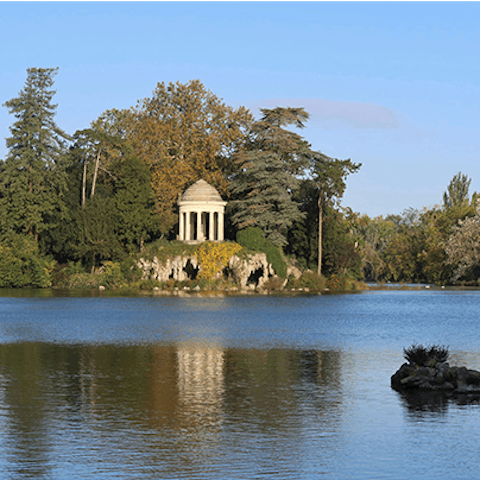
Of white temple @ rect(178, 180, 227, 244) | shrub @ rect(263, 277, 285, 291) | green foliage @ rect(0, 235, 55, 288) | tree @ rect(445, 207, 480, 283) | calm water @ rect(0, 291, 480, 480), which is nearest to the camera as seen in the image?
calm water @ rect(0, 291, 480, 480)

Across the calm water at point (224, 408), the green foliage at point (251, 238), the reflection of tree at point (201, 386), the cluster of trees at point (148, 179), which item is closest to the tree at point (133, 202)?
the cluster of trees at point (148, 179)

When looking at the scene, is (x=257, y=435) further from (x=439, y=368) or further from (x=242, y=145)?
(x=242, y=145)

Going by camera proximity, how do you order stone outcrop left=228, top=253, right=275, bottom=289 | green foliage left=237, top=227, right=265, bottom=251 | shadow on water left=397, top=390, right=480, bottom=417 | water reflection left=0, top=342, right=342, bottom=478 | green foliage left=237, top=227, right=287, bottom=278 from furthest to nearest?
1. green foliage left=237, top=227, right=265, bottom=251
2. green foliage left=237, top=227, right=287, bottom=278
3. stone outcrop left=228, top=253, right=275, bottom=289
4. shadow on water left=397, top=390, right=480, bottom=417
5. water reflection left=0, top=342, right=342, bottom=478

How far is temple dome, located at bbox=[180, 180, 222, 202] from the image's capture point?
88.1m

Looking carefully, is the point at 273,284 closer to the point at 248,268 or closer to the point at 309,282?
the point at 248,268

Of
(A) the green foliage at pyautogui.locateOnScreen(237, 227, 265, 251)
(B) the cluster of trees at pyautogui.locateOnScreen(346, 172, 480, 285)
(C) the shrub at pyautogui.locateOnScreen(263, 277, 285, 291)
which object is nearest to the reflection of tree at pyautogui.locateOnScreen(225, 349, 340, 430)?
(C) the shrub at pyautogui.locateOnScreen(263, 277, 285, 291)

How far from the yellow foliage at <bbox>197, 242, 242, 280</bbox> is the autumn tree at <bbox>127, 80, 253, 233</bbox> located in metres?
10.1

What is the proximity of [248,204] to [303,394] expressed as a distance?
231 ft

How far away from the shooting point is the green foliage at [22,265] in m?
84.6

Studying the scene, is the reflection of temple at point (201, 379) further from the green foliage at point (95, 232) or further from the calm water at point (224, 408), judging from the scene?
the green foliage at point (95, 232)

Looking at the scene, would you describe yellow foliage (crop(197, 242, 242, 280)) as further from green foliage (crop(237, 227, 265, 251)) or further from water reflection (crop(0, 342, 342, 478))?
water reflection (crop(0, 342, 342, 478))

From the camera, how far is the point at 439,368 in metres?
20.4

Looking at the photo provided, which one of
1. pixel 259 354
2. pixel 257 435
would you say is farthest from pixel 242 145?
pixel 257 435

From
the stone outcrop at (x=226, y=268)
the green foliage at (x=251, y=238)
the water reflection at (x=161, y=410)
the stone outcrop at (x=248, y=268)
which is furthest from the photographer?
the green foliage at (x=251, y=238)
